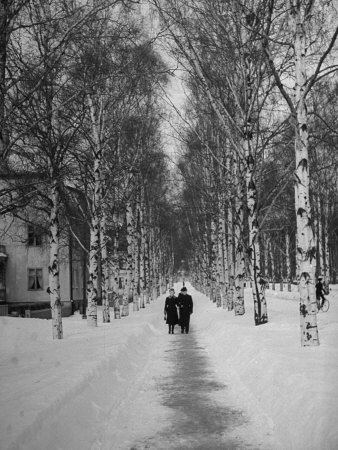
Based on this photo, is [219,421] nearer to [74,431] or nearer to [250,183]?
[74,431]

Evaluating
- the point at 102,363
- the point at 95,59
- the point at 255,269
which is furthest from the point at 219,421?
the point at 95,59

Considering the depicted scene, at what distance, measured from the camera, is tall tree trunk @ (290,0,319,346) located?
30.0 feet

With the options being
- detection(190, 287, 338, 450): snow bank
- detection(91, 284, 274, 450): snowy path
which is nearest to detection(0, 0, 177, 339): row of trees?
detection(91, 284, 274, 450): snowy path

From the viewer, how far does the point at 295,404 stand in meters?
5.79

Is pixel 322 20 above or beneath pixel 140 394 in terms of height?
above

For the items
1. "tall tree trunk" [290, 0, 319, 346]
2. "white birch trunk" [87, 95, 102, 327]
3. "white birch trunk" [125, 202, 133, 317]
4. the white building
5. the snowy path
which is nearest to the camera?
the snowy path

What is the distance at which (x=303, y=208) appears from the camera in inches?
363

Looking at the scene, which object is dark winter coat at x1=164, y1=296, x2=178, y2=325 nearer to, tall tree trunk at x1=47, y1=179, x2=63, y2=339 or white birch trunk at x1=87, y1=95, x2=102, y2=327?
white birch trunk at x1=87, y1=95, x2=102, y2=327

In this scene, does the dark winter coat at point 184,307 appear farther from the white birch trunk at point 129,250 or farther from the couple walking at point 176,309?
the white birch trunk at point 129,250

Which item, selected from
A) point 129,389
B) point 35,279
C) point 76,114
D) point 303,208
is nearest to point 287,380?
point 129,389

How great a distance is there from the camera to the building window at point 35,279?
3825 cm

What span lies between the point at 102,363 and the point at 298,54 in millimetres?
7088

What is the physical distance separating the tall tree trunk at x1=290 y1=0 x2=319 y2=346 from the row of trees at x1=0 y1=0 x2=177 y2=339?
2.94m

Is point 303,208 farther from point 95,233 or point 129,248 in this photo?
point 129,248
